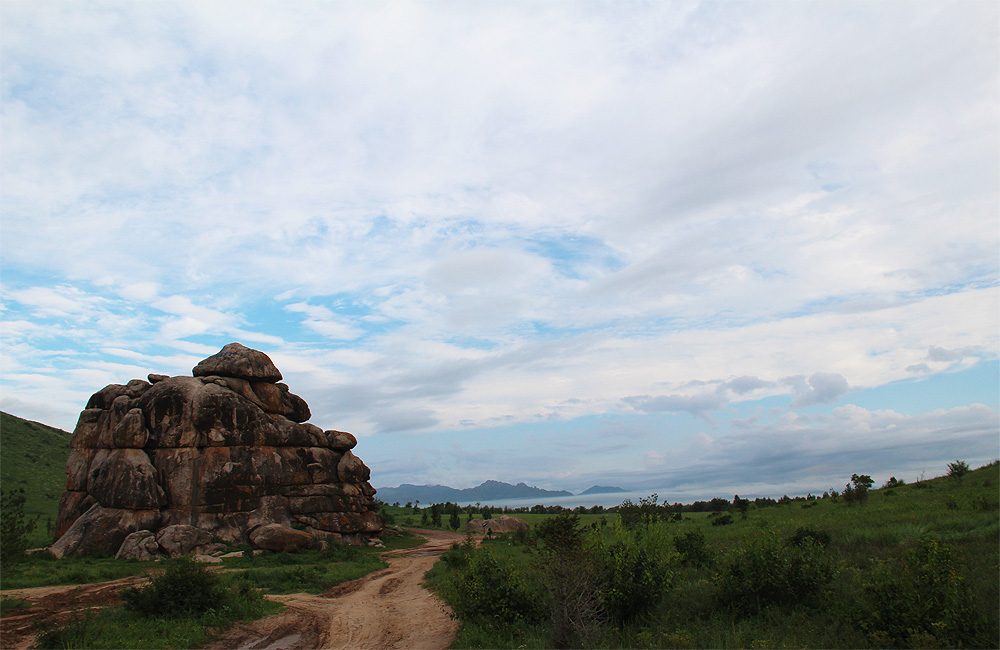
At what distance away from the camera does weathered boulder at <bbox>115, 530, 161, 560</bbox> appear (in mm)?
34438

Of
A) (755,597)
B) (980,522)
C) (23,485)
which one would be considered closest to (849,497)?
(980,522)

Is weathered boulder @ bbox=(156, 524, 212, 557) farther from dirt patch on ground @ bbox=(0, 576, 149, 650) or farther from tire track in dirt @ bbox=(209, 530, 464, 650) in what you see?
tire track in dirt @ bbox=(209, 530, 464, 650)

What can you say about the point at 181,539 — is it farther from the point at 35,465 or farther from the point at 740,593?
the point at 35,465

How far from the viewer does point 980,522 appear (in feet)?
64.4

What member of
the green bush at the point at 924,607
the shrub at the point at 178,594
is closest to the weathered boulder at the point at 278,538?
the shrub at the point at 178,594

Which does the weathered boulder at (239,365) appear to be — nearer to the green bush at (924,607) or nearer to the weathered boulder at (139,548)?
the weathered boulder at (139,548)

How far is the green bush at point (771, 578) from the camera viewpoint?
1452 cm

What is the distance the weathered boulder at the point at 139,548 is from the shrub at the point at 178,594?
17.1 m

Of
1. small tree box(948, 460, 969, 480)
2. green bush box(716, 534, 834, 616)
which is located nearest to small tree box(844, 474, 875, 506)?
small tree box(948, 460, 969, 480)

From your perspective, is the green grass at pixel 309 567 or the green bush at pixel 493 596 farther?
the green grass at pixel 309 567

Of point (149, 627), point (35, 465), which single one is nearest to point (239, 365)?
point (149, 627)

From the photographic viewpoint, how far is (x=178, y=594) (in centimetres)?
1942

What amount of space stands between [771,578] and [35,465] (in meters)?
91.5

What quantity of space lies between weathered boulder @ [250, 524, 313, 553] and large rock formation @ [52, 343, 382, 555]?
72 mm
